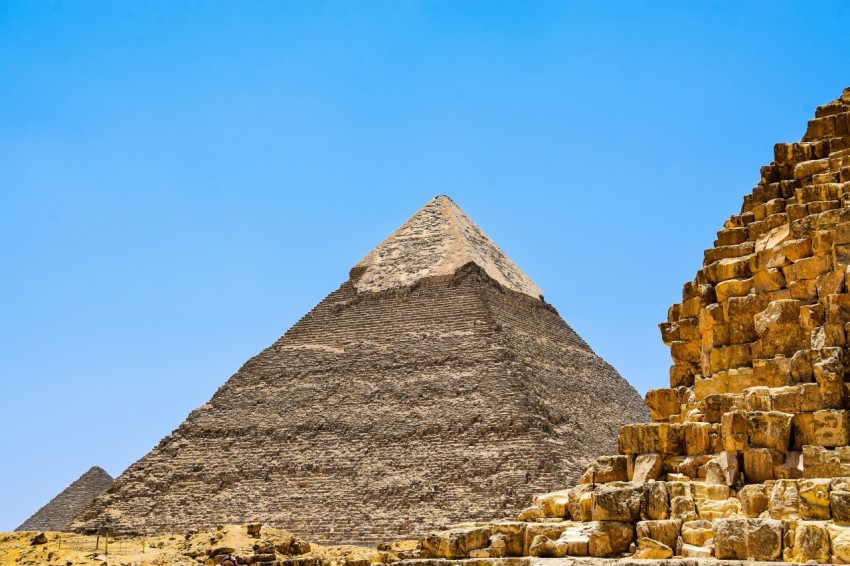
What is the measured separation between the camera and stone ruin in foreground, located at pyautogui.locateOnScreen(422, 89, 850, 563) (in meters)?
7.86

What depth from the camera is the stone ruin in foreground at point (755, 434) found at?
786cm

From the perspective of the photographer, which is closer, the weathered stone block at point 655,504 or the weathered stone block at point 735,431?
the weathered stone block at point 655,504

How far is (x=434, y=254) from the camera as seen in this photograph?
85125mm

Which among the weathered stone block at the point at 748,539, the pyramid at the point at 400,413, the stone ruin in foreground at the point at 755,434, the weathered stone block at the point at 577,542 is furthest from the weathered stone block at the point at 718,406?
the pyramid at the point at 400,413

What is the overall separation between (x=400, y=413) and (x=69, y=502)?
92.6 feet

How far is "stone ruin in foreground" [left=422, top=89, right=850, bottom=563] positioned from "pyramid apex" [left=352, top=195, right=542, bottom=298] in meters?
70.9

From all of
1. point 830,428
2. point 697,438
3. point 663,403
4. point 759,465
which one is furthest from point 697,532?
point 663,403

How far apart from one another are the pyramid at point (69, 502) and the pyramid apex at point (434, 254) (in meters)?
22.0

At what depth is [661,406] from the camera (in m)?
12.7

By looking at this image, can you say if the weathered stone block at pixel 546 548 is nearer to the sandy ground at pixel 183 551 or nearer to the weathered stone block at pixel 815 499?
the weathered stone block at pixel 815 499

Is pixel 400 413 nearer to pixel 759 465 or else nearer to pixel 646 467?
pixel 646 467

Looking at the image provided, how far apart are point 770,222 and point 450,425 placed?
59.0 m

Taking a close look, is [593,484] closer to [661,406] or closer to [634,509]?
[634,509]

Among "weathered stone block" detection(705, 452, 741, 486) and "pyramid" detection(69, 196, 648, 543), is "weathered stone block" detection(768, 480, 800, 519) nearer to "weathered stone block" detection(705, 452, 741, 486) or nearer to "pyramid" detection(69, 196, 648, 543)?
"weathered stone block" detection(705, 452, 741, 486)
